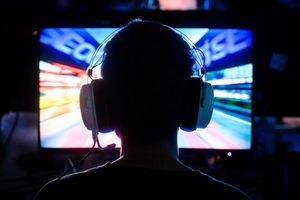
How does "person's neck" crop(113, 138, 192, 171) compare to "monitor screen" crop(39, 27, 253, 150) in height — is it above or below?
below

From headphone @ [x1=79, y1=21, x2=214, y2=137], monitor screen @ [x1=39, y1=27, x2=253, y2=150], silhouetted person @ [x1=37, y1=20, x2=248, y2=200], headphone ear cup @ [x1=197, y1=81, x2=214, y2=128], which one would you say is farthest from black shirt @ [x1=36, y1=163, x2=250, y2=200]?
monitor screen @ [x1=39, y1=27, x2=253, y2=150]

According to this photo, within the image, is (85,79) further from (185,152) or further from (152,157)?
(152,157)

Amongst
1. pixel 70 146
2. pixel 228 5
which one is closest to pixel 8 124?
pixel 70 146

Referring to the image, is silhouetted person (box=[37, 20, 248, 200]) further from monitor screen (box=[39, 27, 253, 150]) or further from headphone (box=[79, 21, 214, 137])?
monitor screen (box=[39, 27, 253, 150])

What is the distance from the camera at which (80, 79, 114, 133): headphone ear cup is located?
91 centimetres

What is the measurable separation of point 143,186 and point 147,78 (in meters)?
0.19

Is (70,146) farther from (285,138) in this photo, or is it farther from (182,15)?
(285,138)

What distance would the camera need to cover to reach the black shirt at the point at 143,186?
79cm

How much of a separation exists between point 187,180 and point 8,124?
1107mm

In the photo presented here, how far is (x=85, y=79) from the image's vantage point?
4.40ft

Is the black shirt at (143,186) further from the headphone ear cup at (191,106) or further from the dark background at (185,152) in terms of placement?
the dark background at (185,152)

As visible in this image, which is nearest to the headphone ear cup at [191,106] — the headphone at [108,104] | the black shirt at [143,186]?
the headphone at [108,104]

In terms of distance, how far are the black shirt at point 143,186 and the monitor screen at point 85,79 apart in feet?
1.65

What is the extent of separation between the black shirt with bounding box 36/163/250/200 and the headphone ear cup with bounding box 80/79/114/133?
138 millimetres
